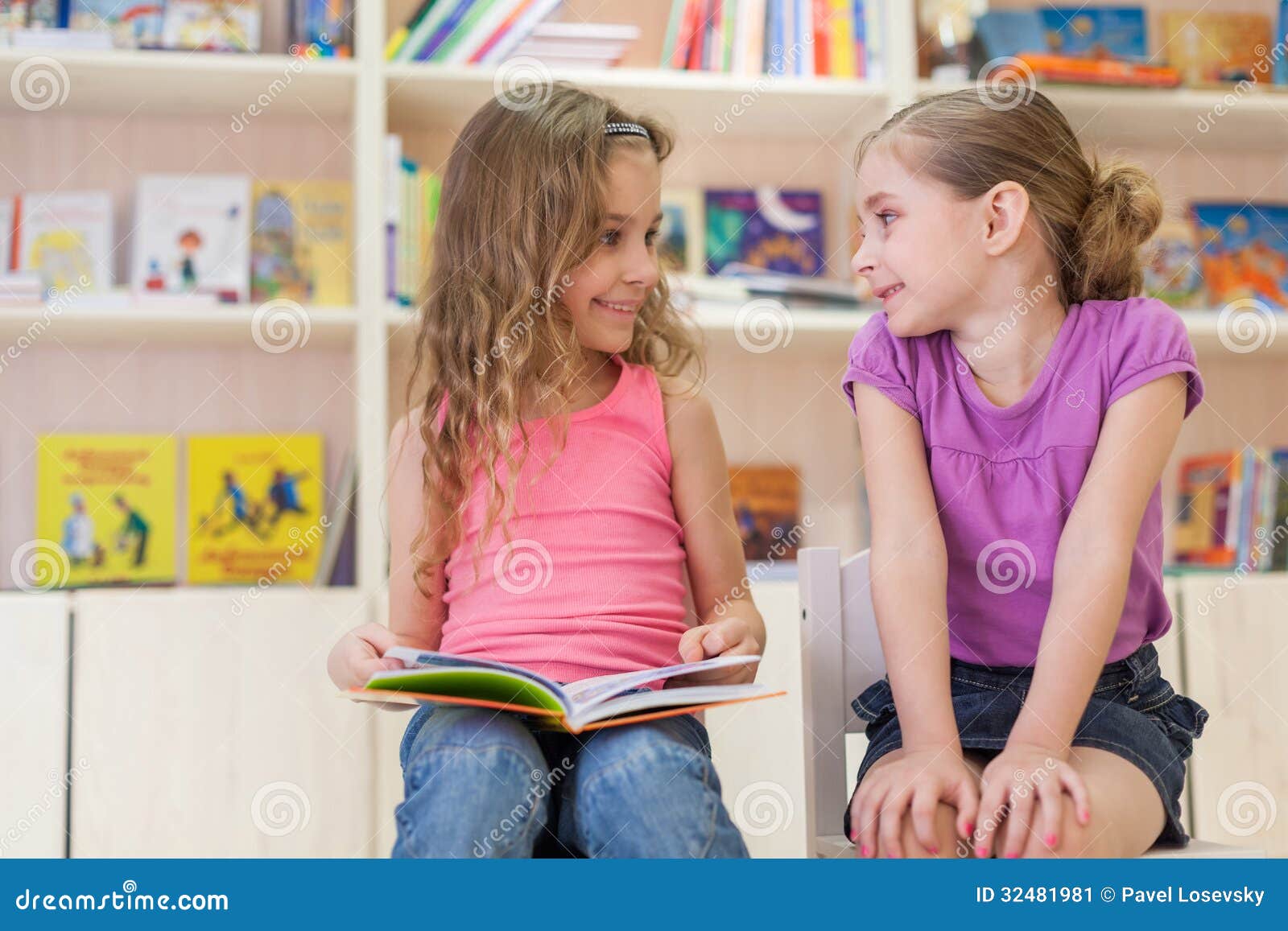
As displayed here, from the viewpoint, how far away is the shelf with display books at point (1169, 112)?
6.73 ft

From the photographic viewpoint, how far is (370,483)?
185 centimetres

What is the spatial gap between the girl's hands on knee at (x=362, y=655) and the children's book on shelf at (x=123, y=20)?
125 centimetres

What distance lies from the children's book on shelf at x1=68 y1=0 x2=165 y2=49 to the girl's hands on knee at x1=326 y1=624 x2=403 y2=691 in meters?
1.25

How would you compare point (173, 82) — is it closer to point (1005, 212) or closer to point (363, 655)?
point (363, 655)

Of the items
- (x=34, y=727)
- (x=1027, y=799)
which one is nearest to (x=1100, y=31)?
(x=1027, y=799)

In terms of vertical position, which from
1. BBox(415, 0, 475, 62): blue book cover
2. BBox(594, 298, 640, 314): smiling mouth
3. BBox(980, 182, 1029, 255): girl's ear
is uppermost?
BBox(415, 0, 475, 62): blue book cover

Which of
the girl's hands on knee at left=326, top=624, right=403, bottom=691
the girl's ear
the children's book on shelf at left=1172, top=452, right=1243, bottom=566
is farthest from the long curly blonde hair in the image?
the children's book on shelf at left=1172, top=452, right=1243, bottom=566

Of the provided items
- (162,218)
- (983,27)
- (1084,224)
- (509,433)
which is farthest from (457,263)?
(983,27)

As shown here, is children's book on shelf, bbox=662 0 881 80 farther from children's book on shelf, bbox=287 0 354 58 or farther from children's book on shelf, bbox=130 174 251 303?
children's book on shelf, bbox=130 174 251 303

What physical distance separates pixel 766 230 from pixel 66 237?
3.83 feet

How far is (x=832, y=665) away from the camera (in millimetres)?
1203

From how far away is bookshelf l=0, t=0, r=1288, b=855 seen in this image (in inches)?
68.4
